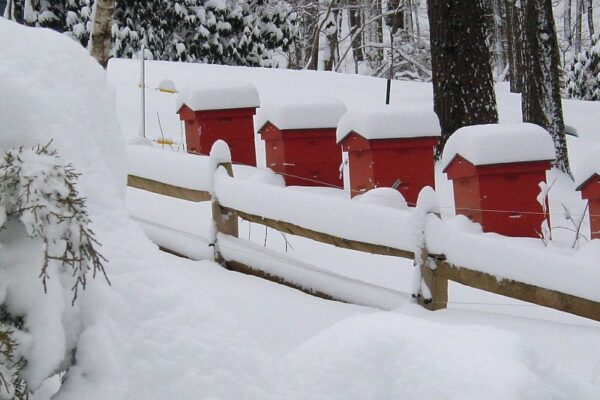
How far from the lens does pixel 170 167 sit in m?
6.11

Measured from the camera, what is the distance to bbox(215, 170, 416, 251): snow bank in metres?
4.59

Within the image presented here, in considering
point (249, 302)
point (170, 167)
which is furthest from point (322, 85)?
point (249, 302)

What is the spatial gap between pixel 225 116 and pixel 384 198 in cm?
282

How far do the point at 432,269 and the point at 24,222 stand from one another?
3.15 m

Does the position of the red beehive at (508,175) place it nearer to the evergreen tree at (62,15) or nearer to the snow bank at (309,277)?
the snow bank at (309,277)

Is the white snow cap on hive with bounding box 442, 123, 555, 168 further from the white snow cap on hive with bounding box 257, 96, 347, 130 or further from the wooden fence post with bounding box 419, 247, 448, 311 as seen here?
the wooden fence post with bounding box 419, 247, 448, 311

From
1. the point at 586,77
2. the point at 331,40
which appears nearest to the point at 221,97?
the point at 586,77

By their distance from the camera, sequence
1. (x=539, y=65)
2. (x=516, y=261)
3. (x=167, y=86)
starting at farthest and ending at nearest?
1. (x=167, y=86)
2. (x=539, y=65)
3. (x=516, y=261)

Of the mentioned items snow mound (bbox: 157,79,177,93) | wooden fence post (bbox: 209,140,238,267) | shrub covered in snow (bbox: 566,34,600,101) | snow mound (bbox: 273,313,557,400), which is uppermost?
shrub covered in snow (bbox: 566,34,600,101)

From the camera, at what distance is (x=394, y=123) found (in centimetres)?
651

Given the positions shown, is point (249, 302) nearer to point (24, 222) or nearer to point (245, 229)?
point (245, 229)

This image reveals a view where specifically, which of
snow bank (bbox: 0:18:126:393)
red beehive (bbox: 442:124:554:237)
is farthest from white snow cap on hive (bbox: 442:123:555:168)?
snow bank (bbox: 0:18:126:393)

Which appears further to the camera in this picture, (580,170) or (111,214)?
(580,170)

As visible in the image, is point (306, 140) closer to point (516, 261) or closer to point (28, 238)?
point (516, 261)
